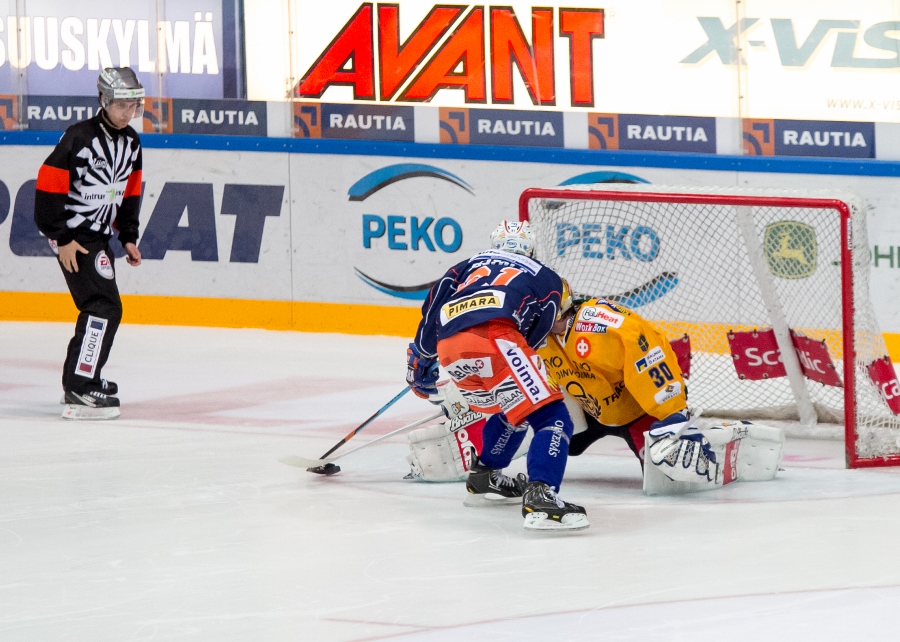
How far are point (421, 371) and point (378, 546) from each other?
30.0 inches

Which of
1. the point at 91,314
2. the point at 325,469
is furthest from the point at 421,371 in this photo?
the point at 91,314

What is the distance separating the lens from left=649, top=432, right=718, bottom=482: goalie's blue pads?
5.09 metres

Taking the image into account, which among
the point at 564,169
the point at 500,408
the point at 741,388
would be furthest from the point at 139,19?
the point at 500,408

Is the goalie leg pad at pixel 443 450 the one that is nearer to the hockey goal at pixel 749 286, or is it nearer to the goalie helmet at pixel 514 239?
the goalie helmet at pixel 514 239

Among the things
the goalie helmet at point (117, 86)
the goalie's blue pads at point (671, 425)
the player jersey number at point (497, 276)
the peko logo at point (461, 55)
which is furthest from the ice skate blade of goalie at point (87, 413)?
the peko logo at point (461, 55)

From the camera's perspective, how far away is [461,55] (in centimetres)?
905

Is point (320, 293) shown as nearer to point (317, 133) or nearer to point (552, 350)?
point (317, 133)

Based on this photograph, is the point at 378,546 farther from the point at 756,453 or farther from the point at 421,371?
the point at 756,453

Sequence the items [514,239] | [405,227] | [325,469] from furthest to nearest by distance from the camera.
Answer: [405,227], [325,469], [514,239]

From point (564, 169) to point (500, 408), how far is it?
3940 mm

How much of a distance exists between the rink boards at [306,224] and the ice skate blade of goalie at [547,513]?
13.0 feet

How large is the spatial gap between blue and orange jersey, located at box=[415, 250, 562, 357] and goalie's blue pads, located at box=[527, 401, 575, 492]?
0.27 metres

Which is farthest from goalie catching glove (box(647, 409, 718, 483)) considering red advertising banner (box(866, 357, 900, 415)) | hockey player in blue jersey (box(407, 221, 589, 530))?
red advertising banner (box(866, 357, 900, 415))

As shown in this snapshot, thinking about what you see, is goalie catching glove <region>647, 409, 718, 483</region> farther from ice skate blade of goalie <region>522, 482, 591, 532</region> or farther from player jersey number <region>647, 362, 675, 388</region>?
ice skate blade of goalie <region>522, 482, 591, 532</region>
